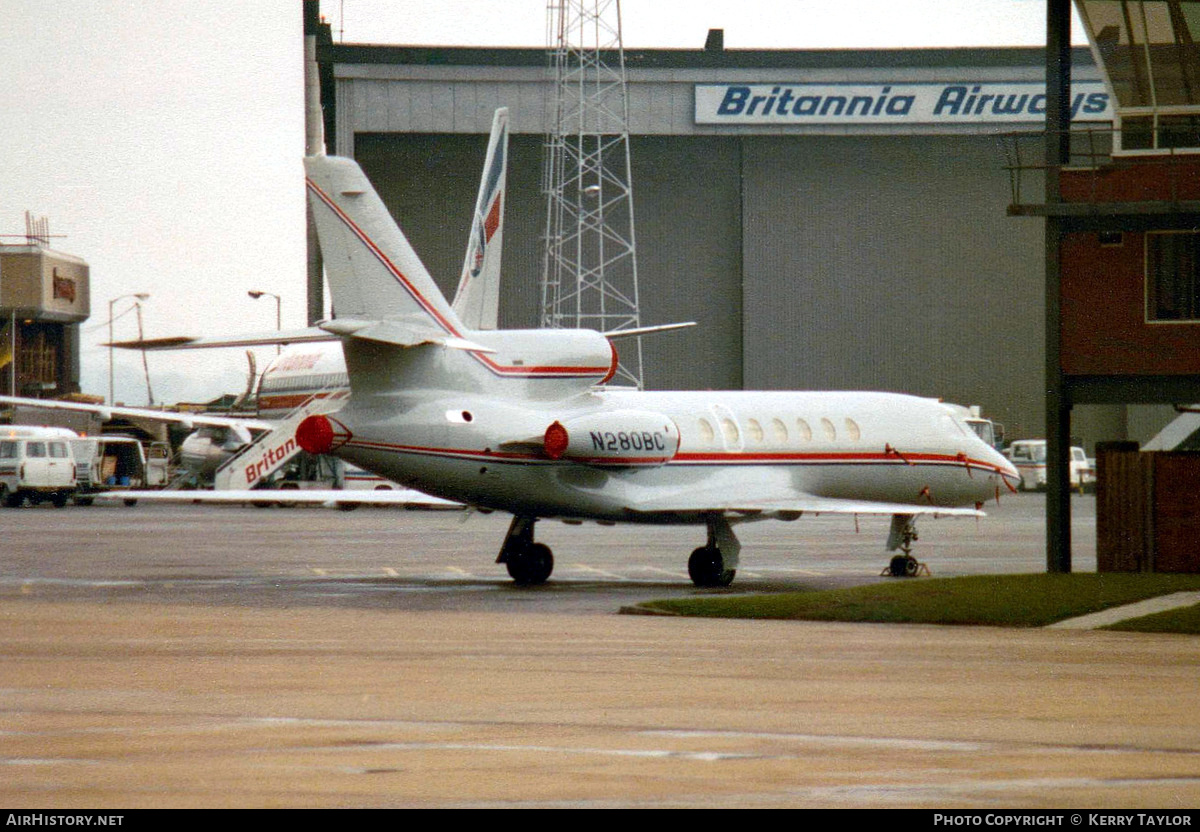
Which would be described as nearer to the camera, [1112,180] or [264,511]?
[1112,180]

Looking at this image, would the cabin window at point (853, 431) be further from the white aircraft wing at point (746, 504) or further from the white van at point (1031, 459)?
the white van at point (1031, 459)

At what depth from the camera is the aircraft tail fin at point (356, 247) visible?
27.1 meters

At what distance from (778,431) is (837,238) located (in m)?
50.2

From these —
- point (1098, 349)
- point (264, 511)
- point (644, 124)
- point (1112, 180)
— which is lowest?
point (264, 511)

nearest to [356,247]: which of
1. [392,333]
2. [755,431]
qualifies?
[392,333]

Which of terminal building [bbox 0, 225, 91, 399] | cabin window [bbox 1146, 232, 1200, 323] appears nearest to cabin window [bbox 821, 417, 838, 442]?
cabin window [bbox 1146, 232, 1200, 323]

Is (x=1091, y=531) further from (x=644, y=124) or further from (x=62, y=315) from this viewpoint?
(x=62, y=315)

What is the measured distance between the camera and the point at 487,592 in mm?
26531

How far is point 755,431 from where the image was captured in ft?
102

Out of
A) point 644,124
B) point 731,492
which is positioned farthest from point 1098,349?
point 644,124

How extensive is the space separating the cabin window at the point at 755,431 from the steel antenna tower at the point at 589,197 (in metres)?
38.6

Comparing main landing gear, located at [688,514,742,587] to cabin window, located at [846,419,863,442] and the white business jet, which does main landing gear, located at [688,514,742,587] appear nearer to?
the white business jet

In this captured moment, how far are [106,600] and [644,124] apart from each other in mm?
57089

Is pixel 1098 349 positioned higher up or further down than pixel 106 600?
higher up
